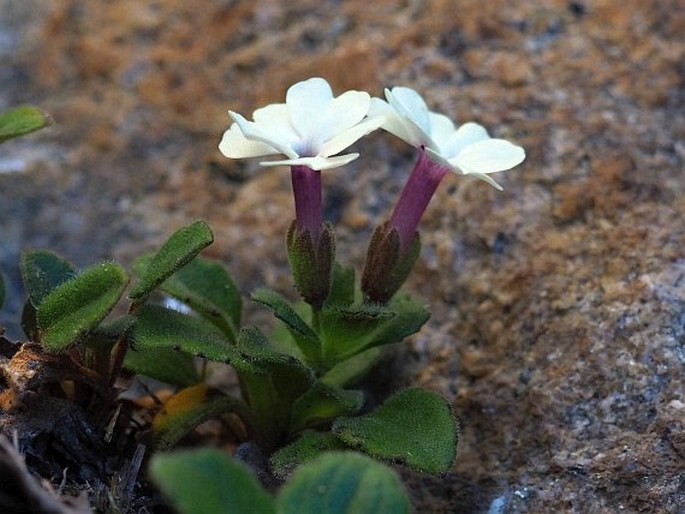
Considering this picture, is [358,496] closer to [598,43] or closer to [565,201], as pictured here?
[565,201]

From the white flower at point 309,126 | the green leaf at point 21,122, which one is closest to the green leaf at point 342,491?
the white flower at point 309,126

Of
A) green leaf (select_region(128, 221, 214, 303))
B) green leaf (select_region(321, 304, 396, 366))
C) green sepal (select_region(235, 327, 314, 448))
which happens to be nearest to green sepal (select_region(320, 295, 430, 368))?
green leaf (select_region(321, 304, 396, 366))

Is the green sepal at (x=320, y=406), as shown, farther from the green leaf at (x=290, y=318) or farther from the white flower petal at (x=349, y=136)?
the white flower petal at (x=349, y=136)

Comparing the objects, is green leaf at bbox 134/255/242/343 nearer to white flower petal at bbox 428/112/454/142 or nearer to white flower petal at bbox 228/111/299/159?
white flower petal at bbox 228/111/299/159

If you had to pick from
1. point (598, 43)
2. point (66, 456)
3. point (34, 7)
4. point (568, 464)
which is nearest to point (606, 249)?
point (568, 464)

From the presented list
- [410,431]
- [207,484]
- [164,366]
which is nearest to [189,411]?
[164,366]
